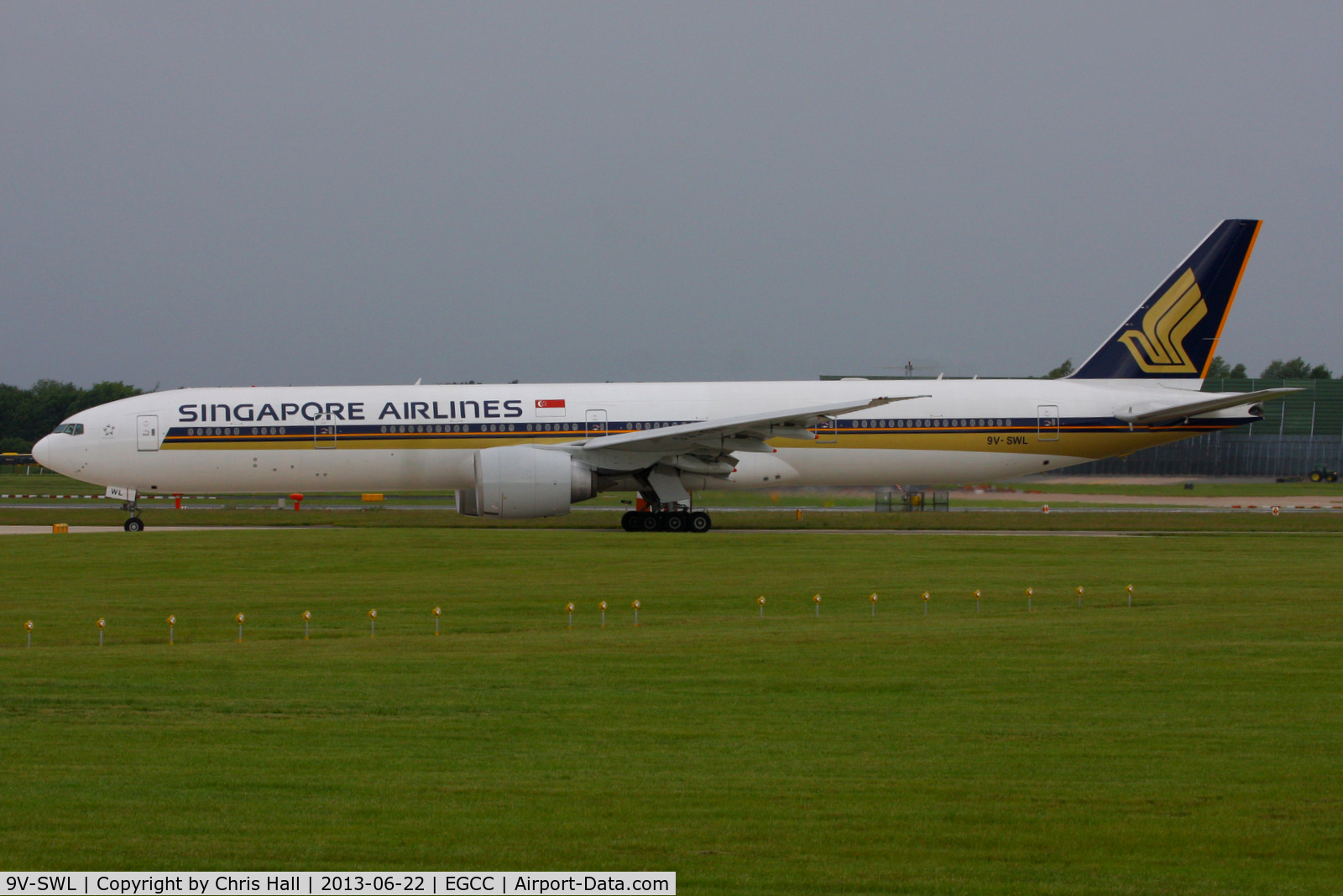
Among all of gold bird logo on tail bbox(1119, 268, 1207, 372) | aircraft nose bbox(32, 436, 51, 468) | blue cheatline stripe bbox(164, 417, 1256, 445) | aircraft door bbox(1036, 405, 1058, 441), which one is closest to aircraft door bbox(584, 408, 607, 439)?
blue cheatline stripe bbox(164, 417, 1256, 445)

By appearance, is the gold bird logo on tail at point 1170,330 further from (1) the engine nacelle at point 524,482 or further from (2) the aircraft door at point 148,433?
(2) the aircraft door at point 148,433

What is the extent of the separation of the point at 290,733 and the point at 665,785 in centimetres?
317

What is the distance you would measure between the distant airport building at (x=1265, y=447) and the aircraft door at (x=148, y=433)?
2563 cm

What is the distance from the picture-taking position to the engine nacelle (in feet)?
87.7

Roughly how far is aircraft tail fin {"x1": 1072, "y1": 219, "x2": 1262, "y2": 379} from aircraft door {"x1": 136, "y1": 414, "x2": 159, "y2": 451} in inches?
910

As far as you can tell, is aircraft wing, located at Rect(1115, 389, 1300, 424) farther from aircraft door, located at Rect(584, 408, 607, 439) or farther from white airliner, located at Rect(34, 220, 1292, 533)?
aircraft door, located at Rect(584, 408, 607, 439)

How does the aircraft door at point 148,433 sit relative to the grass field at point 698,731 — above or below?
above

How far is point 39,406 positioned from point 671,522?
65.4 m

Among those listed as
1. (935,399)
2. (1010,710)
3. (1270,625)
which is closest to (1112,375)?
(935,399)

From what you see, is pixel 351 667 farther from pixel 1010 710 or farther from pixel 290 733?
pixel 1010 710

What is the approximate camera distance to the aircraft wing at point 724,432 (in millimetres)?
27172

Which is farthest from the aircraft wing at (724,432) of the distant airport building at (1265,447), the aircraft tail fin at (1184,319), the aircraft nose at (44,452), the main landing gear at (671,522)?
the distant airport building at (1265,447)
